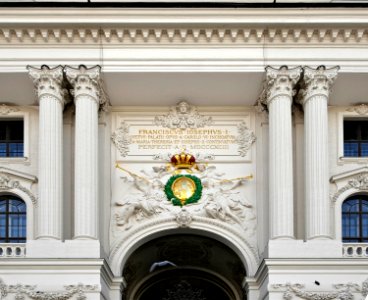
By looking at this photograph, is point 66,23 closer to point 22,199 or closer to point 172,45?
point 172,45

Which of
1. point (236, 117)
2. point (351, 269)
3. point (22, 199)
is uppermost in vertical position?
point (236, 117)

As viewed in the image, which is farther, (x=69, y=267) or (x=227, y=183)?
(x=227, y=183)

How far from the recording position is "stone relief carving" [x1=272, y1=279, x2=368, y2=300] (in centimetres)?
3200

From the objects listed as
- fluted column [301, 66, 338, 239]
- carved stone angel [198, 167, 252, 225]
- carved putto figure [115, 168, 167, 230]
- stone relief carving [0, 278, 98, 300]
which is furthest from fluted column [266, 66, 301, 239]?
stone relief carving [0, 278, 98, 300]

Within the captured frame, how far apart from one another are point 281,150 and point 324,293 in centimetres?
411

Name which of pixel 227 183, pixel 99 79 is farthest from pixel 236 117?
pixel 99 79

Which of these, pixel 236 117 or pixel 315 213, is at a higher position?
pixel 236 117

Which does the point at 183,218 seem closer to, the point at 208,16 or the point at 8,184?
the point at 8,184

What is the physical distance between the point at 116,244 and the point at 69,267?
9.65 feet

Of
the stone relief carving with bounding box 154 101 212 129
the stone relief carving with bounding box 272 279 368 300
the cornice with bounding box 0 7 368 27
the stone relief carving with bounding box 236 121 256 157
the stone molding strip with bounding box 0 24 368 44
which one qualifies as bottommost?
the stone relief carving with bounding box 272 279 368 300

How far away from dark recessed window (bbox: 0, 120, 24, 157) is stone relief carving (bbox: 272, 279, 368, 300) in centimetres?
870

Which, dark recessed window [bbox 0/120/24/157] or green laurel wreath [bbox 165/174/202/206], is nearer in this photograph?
green laurel wreath [bbox 165/174/202/206]

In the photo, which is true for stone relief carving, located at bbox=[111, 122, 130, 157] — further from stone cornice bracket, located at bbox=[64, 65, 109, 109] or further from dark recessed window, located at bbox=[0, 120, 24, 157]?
dark recessed window, located at bbox=[0, 120, 24, 157]

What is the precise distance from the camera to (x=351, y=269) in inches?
1272
